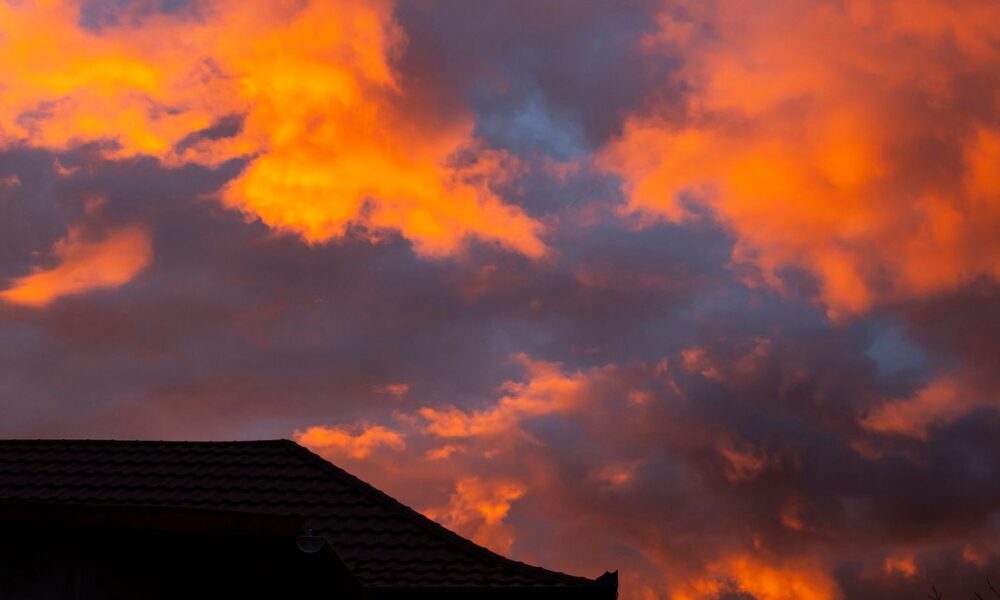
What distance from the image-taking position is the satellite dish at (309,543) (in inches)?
304

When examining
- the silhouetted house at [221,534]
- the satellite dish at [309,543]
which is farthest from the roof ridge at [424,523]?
the satellite dish at [309,543]

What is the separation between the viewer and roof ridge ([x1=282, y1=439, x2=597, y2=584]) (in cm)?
1143

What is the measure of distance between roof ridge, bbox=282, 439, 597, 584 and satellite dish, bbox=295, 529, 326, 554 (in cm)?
406

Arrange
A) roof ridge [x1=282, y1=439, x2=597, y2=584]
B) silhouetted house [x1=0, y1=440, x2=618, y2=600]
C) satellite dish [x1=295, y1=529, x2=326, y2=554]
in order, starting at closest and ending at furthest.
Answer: satellite dish [x1=295, y1=529, x2=326, y2=554], silhouetted house [x1=0, y1=440, x2=618, y2=600], roof ridge [x1=282, y1=439, x2=597, y2=584]

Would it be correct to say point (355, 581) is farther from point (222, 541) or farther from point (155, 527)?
point (155, 527)

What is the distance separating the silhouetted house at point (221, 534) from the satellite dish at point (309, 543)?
16mm

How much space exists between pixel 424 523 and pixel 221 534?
185 inches

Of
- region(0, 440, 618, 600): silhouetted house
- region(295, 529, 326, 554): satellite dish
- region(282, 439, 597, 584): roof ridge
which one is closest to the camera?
region(295, 529, 326, 554): satellite dish

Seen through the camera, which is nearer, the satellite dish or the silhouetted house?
the satellite dish

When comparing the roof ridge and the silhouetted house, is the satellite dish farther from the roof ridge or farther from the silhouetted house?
the roof ridge

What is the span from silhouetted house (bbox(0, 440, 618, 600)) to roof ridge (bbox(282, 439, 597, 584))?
0.02m

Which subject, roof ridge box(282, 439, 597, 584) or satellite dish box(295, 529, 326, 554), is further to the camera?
roof ridge box(282, 439, 597, 584)

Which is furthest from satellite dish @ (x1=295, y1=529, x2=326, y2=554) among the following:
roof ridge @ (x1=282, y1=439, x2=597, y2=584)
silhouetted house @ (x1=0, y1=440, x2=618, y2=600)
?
roof ridge @ (x1=282, y1=439, x2=597, y2=584)

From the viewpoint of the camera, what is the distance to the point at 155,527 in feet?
27.4
